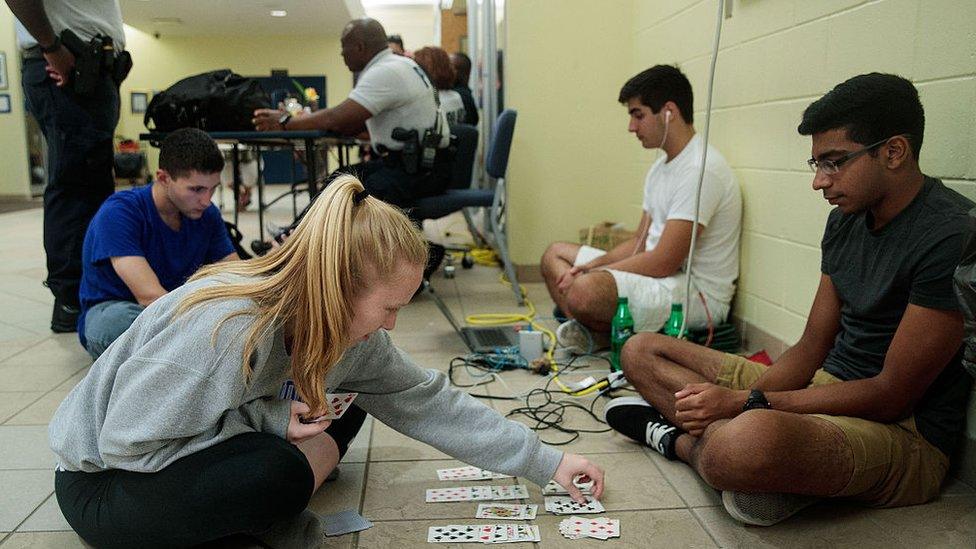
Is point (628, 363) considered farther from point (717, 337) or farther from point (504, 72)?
point (504, 72)

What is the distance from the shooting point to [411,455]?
82.6 inches

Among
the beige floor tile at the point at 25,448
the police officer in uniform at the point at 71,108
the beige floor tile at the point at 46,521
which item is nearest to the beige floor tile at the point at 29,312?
the police officer in uniform at the point at 71,108

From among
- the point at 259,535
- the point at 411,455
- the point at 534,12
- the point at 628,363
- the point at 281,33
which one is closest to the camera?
the point at 259,535

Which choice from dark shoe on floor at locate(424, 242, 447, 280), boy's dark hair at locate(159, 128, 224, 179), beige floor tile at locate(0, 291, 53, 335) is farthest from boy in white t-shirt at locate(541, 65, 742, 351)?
beige floor tile at locate(0, 291, 53, 335)

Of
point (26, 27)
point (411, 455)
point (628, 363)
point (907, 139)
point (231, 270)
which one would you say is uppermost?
point (26, 27)

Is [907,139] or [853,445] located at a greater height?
[907,139]

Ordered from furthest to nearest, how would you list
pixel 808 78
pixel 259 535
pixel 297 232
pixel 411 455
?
1. pixel 808 78
2. pixel 411 455
3. pixel 259 535
4. pixel 297 232

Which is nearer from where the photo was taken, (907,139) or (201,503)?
(201,503)

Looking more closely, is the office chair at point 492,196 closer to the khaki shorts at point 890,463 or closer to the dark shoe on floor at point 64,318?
the dark shoe on floor at point 64,318

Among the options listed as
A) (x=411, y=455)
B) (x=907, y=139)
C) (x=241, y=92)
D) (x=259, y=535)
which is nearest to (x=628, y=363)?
(x=411, y=455)

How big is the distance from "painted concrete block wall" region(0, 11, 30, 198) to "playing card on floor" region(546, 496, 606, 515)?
10440 mm

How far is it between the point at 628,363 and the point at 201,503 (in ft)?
4.16

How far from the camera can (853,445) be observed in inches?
64.3

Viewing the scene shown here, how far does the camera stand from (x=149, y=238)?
2.53m
